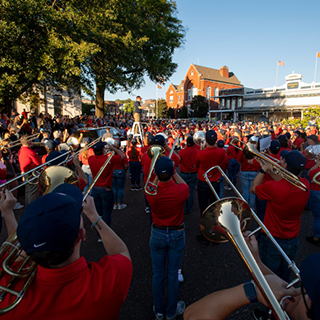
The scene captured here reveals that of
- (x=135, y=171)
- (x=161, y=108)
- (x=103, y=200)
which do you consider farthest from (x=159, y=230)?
(x=161, y=108)

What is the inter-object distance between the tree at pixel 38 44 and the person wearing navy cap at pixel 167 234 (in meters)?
11.4

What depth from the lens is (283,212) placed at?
8.43 feet

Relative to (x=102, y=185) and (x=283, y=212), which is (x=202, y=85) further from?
(x=283, y=212)

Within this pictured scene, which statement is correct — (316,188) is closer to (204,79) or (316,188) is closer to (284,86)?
(284,86)

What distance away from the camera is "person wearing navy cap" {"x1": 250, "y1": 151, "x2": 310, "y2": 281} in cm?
252

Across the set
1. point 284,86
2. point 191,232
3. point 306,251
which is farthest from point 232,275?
point 284,86

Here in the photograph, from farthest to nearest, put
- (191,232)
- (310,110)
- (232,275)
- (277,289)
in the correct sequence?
1. (310,110)
2. (191,232)
3. (232,275)
4. (277,289)

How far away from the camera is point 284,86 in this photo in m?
38.6

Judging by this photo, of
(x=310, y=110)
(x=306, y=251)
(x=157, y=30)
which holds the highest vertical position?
(x=157, y=30)

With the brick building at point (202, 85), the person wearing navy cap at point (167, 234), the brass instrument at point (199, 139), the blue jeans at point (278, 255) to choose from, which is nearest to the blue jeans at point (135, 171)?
the brass instrument at point (199, 139)

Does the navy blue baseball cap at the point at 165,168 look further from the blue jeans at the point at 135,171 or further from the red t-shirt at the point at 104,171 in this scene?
the blue jeans at the point at 135,171

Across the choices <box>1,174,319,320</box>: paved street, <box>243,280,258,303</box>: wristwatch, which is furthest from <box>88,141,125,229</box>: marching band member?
<box>243,280,258,303</box>: wristwatch

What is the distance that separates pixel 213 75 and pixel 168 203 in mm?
65084

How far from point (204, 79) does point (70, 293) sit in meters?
61.5
